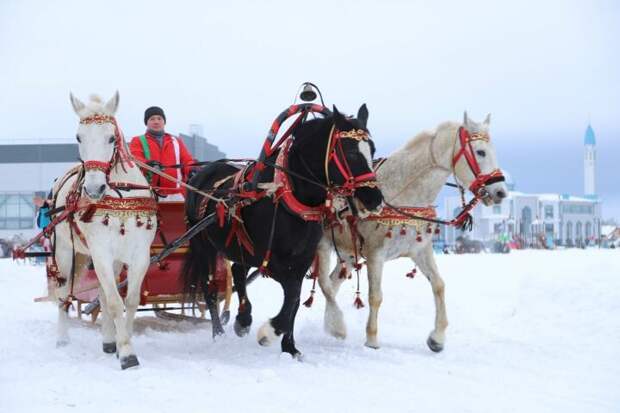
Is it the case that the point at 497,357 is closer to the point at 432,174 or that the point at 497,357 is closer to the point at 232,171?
the point at 432,174

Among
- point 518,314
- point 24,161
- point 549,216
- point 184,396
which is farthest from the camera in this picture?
point 549,216

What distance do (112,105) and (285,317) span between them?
7.95 ft

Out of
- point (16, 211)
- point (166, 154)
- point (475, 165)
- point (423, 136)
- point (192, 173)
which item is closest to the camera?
point (475, 165)

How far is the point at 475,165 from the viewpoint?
8.09 m

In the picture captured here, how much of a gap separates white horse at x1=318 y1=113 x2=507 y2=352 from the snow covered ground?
2.12 ft

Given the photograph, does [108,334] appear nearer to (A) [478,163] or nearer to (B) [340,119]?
(B) [340,119]

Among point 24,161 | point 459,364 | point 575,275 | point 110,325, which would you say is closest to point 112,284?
point 110,325

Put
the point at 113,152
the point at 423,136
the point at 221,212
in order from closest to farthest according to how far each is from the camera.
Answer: the point at 113,152 < the point at 221,212 < the point at 423,136

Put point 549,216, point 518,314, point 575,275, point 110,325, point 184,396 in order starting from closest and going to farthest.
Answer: point 184,396
point 110,325
point 518,314
point 575,275
point 549,216

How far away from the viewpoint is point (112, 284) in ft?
22.9

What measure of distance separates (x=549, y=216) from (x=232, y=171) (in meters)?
61.9

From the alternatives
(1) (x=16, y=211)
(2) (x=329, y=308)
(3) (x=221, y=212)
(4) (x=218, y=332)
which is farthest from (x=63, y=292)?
(1) (x=16, y=211)

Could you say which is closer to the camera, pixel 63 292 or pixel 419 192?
pixel 63 292

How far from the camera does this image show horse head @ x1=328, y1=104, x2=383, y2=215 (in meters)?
6.81
